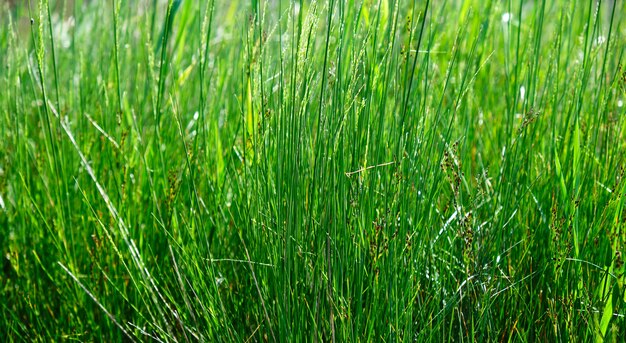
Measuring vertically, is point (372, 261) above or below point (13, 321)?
above

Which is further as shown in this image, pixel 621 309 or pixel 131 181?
pixel 131 181

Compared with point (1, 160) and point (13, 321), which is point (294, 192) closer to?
point (13, 321)

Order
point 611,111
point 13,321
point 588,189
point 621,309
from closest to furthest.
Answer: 1. point 621,309
2. point 588,189
3. point 611,111
4. point 13,321

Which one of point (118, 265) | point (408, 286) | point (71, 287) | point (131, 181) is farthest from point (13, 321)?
point (408, 286)

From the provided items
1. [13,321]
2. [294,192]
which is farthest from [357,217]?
[13,321]

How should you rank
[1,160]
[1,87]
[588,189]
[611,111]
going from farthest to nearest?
[1,87] < [1,160] < [611,111] < [588,189]

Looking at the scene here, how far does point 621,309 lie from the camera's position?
4.50 feet

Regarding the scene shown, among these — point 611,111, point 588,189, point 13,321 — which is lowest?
point 13,321

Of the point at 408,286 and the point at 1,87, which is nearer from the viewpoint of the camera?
the point at 408,286

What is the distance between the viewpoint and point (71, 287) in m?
1.71

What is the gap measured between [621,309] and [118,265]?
3.29 ft

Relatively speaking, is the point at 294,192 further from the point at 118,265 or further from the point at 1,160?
the point at 1,160

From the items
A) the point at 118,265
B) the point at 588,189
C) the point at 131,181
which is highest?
the point at 588,189

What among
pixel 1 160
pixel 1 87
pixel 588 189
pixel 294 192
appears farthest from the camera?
pixel 1 87
